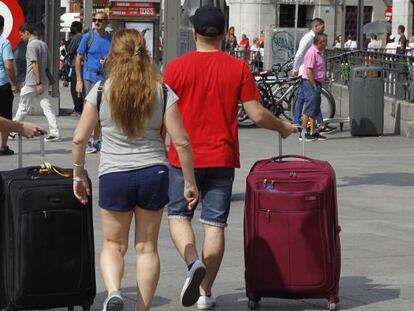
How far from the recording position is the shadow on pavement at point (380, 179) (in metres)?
14.0

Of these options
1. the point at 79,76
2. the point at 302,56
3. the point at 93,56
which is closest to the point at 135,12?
the point at 302,56

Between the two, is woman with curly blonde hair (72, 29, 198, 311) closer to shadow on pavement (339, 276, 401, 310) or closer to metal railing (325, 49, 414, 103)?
shadow on pavement (339, 276, 401, 310)

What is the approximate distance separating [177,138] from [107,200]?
20.1 inches

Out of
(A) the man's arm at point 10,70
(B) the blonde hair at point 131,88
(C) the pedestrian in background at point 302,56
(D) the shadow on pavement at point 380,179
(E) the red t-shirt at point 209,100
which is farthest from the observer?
(C) the pedestrian in background at point 302,56

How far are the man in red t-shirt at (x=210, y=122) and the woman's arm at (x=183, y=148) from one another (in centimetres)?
52

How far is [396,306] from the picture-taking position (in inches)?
305

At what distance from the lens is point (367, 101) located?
64.8 feet

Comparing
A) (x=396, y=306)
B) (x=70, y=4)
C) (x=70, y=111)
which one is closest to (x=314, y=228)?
(x=396, y=306)

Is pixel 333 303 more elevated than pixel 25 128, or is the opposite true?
pixel 25 128

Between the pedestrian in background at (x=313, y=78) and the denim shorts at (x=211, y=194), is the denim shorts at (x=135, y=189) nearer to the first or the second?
the denim shorts at (x=211, y=194)

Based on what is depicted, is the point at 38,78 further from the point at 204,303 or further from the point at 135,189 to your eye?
the point at 135,189

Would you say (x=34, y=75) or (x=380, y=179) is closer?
(x=380, y=179)

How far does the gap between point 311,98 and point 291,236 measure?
11.0 m

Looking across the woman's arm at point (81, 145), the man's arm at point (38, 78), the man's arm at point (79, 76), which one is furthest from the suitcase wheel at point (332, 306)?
the man's arm at point (38, 78)
